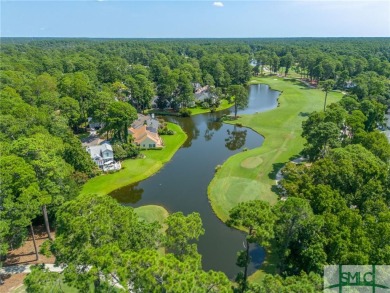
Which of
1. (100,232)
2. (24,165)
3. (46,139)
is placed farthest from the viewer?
(46,139)

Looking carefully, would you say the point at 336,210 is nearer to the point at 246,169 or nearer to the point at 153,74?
the point at 246,169

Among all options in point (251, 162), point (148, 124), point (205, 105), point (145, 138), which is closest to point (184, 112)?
point (205, 105)

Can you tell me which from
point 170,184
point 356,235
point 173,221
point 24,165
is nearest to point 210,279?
point 173,221

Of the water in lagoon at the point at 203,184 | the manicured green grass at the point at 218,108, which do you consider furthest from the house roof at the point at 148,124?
the manicured green grass at the point at 218,108

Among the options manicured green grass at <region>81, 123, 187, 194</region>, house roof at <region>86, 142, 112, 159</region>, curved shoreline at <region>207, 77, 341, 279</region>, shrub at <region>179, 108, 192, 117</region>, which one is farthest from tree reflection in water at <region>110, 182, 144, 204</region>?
shrub at <region>179, 108, 192, 117</region>

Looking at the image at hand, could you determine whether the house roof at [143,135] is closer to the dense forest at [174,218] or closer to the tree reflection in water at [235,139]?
the dense forest at [174,218]

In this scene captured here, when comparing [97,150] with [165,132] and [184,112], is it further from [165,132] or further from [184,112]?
[184,112]
